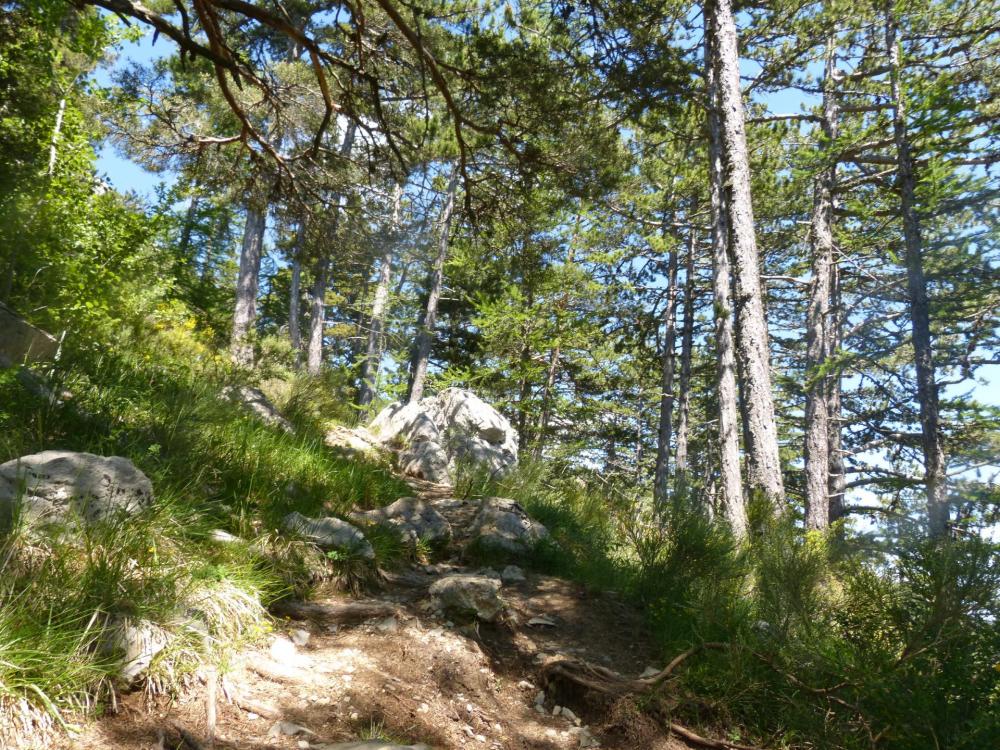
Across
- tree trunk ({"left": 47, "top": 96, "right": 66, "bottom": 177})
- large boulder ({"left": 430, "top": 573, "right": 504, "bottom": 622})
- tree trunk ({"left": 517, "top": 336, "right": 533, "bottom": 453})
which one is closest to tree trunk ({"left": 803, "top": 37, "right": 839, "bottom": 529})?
tree trunk ({"left": 517, "top": 336, "right": 533, "bottom": 453})

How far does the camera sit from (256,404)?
6.31 meters

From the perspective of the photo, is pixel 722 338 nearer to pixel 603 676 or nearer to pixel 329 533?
pixel 603 676

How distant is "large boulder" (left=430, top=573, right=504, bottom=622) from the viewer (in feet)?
11.6

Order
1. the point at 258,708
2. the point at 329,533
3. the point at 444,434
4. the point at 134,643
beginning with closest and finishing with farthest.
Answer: the point at 134,643, the point at 258,708, the point at 329,533, the point at 444,434

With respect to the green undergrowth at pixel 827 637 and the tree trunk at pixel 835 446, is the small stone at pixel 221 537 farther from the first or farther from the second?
the tree trunk at pixel 835 446

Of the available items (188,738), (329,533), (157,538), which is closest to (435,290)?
(329,533)

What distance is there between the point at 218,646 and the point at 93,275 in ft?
15.8

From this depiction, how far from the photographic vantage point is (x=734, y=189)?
635 centimetres

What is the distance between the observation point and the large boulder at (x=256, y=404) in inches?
234

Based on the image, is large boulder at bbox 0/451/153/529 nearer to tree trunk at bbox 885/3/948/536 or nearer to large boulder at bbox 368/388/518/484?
large boulder at bbox 368/388/518/484

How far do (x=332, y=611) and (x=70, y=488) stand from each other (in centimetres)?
153

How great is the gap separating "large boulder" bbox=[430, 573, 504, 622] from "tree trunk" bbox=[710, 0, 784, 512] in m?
3.34

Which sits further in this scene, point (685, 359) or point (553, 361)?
point (685, 359)

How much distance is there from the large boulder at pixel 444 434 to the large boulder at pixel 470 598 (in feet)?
15.8
